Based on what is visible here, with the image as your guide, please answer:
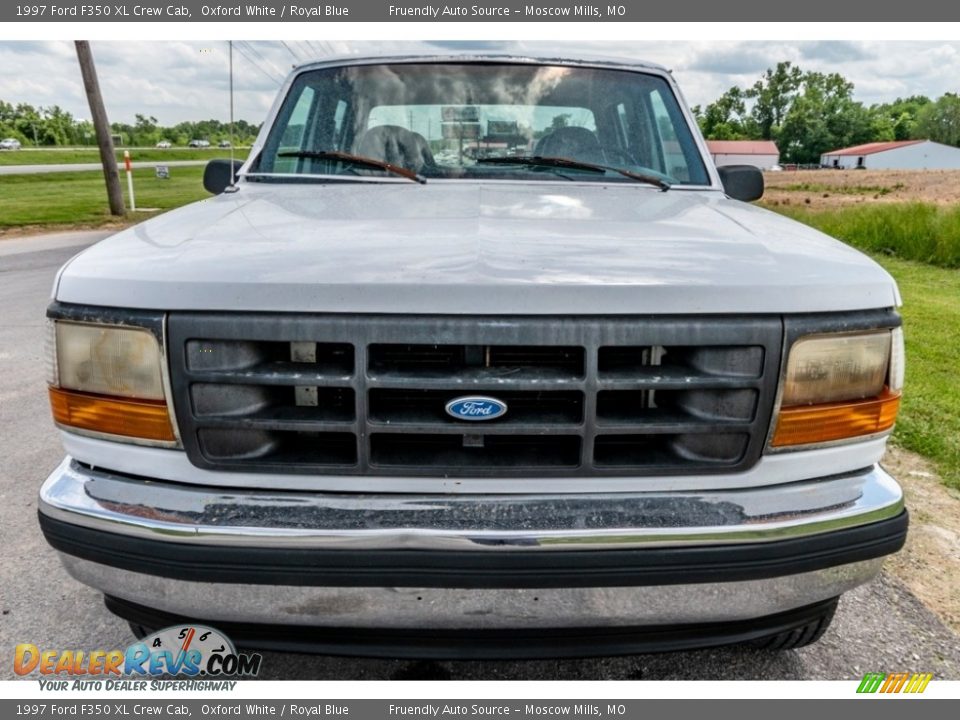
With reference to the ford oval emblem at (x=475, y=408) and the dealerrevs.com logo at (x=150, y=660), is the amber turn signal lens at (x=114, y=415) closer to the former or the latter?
the dealerrevs.com logo at (x=150, y=660)

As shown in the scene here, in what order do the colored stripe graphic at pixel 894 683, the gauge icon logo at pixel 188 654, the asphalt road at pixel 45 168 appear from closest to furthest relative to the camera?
the gauge icon logo at pixel 188 654
the colored stripe graphic at pixel 894 683
the asphalt road at pixel 45 168

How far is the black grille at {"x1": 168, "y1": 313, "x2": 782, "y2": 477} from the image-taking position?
167 centimetres

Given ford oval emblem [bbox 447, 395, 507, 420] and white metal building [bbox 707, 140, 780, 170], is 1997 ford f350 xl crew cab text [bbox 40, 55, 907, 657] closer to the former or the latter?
ford oval emblem [bbox 447, 395, 507, 420]

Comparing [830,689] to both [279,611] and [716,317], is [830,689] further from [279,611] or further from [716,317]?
[279,611]

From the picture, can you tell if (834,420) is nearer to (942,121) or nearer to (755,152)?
(755,152)

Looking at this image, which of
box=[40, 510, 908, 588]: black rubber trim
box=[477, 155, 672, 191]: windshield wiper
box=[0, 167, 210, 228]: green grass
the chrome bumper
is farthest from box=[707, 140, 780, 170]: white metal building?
box=[40, 510, 908, 588]: black rubber trim

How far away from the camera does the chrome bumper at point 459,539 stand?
5.41ft

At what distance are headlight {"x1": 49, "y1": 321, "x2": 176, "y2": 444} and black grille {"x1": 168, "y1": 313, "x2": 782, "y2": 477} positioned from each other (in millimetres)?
71

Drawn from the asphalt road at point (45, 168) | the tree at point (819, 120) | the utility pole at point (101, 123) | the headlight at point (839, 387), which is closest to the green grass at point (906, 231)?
the headlight at point (839, 387)

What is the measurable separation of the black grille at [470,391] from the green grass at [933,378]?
2664mm

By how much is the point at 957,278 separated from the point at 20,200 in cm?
2301

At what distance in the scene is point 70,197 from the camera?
22.1 meters

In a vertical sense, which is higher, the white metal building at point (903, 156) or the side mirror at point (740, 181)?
the white metal building at point (903, 156)

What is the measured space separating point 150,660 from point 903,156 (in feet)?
367
